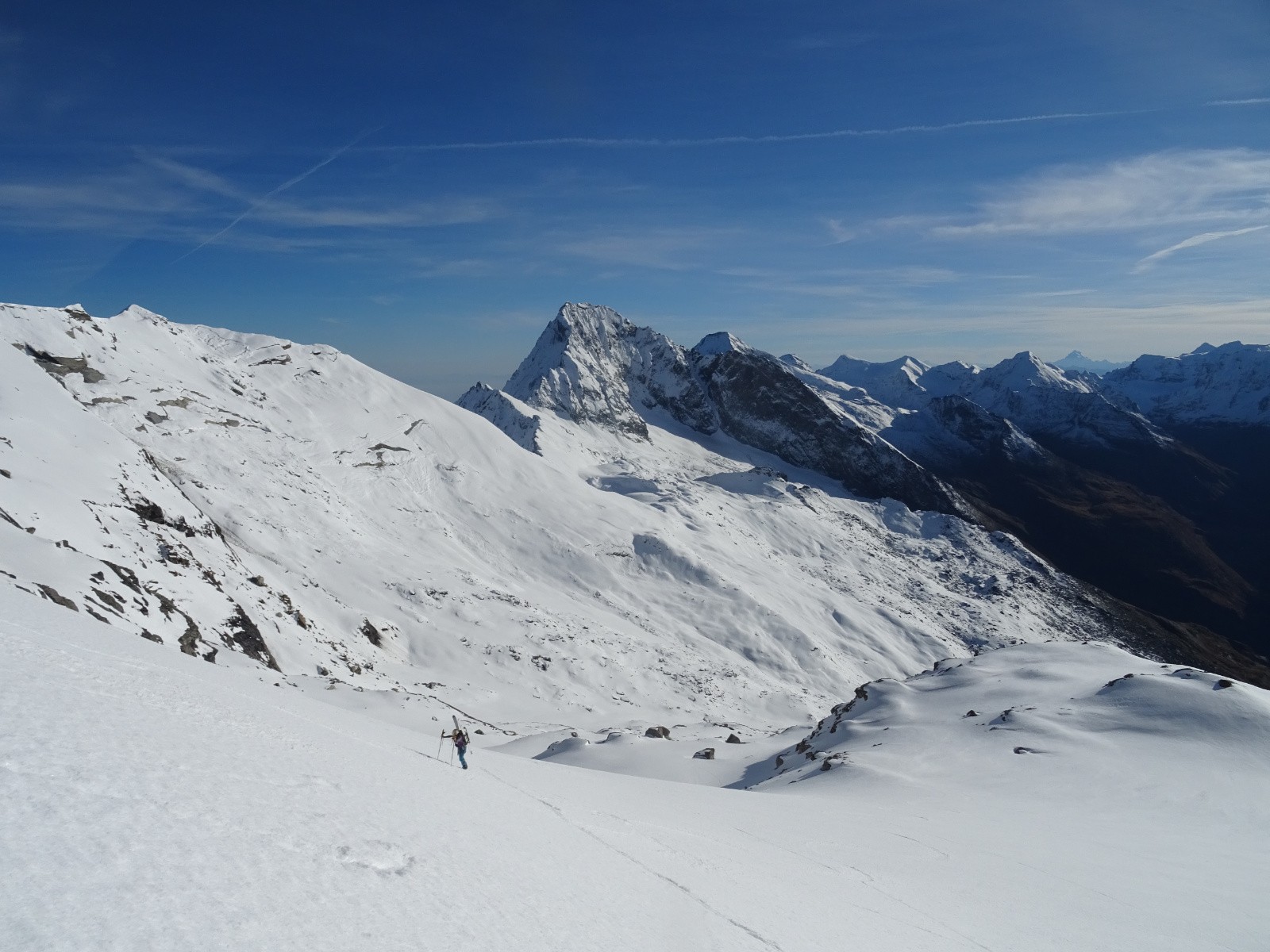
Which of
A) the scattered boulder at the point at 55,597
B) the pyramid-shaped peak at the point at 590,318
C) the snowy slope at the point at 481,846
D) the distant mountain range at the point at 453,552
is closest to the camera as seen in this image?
the snowy slope at the point at 481,846

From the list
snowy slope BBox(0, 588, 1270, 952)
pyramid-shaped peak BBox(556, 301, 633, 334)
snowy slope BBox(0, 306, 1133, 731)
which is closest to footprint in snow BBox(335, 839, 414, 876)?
snowy slope BBox(0, 588, 1270, 952)

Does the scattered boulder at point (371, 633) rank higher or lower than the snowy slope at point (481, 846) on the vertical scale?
lower

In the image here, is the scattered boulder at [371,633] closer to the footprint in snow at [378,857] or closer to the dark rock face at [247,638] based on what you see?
the dark rock face at [247,638]

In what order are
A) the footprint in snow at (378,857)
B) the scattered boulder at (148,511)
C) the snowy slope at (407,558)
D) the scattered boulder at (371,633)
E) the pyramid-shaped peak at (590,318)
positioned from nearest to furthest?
1. the footprint in snow at (378,857)
2. the snowy slope at (407,558)
3. the scattered boulder at (148,511)
4. the scattered boulder at (371,633)
5. the pyramid-shaped peak at (590,318)

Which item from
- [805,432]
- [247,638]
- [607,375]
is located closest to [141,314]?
[247,638]

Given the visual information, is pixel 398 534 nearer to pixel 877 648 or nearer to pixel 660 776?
pixel 660 776

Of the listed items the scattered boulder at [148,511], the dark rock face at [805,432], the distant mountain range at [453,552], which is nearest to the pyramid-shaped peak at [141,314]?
the distant mountain range at [453,552]

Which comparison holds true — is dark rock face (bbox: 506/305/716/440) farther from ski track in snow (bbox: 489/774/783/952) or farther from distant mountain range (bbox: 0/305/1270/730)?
ski track in snow (bbox: 489/774/783/952)
